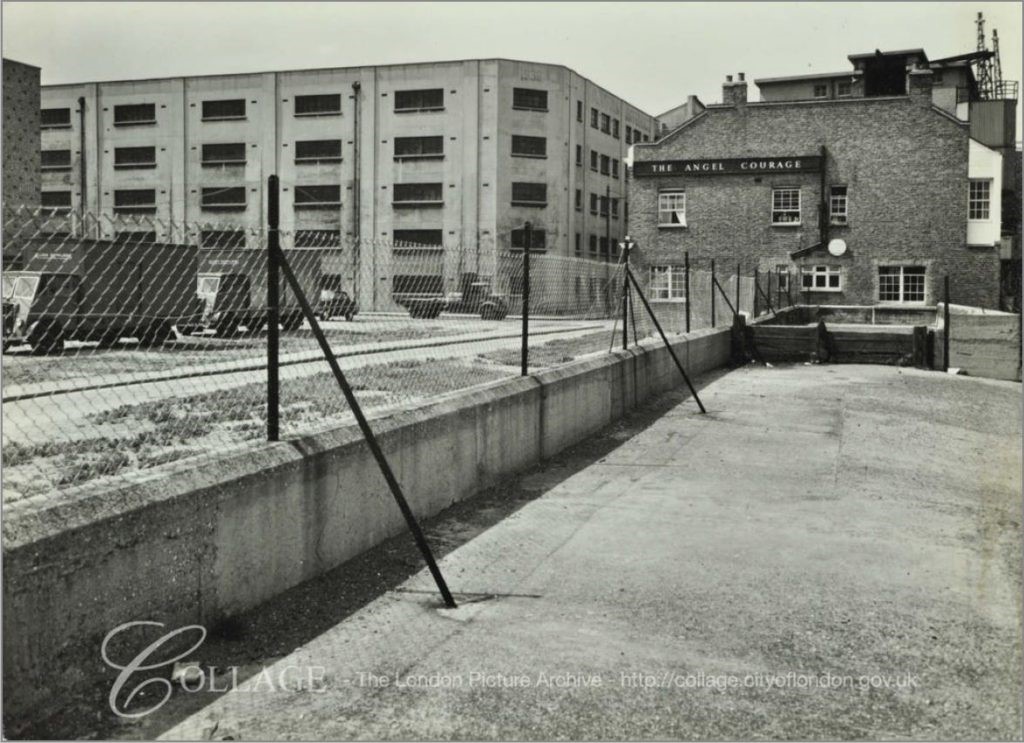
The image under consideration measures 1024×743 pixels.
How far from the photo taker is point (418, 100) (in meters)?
59.0

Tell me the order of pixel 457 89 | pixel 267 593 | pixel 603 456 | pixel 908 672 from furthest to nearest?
pixel 457 89, pixel 603 456, pixel 267 593, pixel 908 672

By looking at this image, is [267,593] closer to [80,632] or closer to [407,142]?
[80,632]

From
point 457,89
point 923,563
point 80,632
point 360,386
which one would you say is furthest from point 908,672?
point 457,89

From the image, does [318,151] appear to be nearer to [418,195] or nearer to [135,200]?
[418,195]

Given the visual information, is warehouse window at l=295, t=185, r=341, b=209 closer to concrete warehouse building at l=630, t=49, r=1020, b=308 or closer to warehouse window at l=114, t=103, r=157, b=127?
warehouse window at l=114, t=103, r=157, b=127

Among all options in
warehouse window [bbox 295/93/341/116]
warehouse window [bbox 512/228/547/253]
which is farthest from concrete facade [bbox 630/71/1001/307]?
warehouse window [bbox 295/93/341/116]

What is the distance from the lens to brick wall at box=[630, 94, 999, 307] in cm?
4175

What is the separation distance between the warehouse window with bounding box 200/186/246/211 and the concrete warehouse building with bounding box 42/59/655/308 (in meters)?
0.09

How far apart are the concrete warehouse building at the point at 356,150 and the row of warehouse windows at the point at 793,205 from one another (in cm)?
1188

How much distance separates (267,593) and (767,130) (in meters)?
43.2

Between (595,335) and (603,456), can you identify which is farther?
(595,335)

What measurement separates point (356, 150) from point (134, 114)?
15520 mm

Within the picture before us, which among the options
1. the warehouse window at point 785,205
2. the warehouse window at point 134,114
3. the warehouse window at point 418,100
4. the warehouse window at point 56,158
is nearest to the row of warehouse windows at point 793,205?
the warehouse window at point 785,205

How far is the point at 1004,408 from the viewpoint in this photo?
50.7ft
